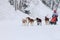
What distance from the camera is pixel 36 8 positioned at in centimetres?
182

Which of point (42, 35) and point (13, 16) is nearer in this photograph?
point (42, 35)

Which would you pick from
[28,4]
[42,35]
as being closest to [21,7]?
[28,4]

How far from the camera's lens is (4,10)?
1.76 m

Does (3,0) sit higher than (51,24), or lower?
higher

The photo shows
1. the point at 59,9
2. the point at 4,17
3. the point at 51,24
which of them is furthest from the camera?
the point at 59,9

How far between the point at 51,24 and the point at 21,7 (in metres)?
0.35

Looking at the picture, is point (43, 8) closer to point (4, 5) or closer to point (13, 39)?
point (4, 5)

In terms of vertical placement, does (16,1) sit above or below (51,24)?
above

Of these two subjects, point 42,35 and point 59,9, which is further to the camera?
point 59,9

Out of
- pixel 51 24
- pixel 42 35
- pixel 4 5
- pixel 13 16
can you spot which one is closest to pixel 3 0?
pixel 4 5

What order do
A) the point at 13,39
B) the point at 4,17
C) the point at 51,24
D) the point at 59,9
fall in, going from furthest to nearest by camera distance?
the point at 59,9, the point at 4,17, the point at 51,24, the point at 13,39

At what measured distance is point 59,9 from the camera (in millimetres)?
1863

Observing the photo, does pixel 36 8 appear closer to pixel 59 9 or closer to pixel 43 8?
pixel 43 8

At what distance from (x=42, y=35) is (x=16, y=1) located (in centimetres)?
63
